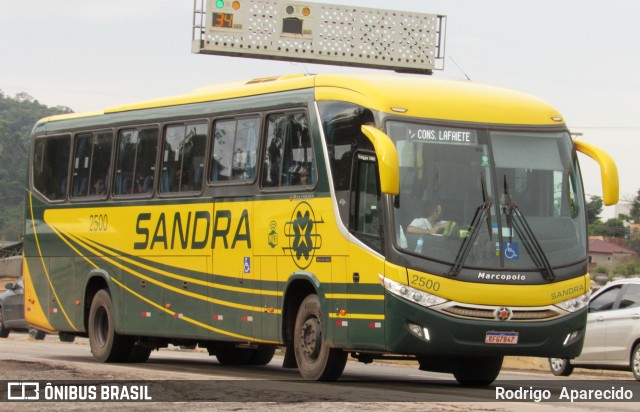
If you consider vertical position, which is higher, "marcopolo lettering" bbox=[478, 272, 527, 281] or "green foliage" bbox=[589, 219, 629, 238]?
"marcopolo lettering" bbox=[478, 272, 527, 281]

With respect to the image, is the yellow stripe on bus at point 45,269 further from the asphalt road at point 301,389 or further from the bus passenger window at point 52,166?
the asphalt road at point 301,389

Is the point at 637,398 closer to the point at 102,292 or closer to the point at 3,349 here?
the point at 102,292

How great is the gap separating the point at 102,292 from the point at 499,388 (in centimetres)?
796

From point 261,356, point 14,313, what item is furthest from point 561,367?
point 14,313

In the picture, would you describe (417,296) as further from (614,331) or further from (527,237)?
(614,331)

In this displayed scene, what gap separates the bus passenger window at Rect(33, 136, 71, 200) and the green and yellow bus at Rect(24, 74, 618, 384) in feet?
9.72

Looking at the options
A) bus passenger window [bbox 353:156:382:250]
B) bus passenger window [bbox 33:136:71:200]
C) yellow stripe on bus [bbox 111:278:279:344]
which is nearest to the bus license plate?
bus passenger window [bbox 353:156:382:250]

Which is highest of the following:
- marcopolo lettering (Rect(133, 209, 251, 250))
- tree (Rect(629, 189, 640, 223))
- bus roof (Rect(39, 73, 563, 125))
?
bus roof (Rect(39, 73, 563, 125))

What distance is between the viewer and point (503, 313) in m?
16.4

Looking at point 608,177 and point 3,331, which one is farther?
point 3,331

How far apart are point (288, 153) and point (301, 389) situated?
3.84 metres

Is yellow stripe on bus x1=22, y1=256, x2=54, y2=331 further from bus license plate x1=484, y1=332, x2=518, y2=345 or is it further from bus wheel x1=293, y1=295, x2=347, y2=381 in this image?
bus license plate x1=484, y1=332, x2=518, y2=345

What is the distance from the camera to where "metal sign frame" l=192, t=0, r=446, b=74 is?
7325cm

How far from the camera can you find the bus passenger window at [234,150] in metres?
19.5
